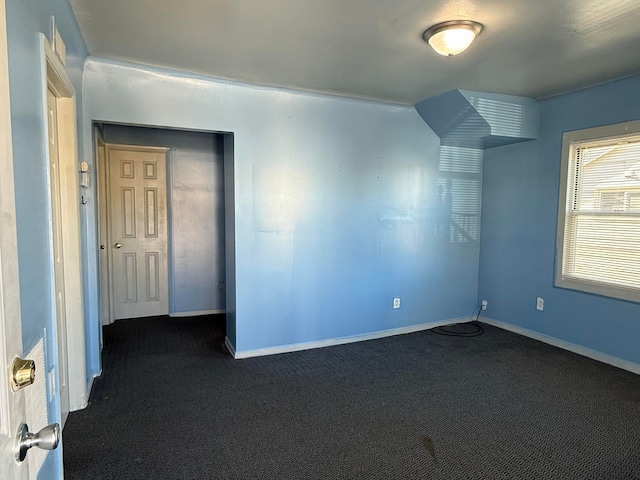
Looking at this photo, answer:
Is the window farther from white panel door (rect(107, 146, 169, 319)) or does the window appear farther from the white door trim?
white panel door (rect(107, 146, 169, 319))

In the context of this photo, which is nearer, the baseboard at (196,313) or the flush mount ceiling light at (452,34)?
the flush mount ceiling light at (452,34)

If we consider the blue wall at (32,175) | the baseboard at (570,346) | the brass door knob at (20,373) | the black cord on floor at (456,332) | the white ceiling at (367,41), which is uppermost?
the white ceiling at (367,41)

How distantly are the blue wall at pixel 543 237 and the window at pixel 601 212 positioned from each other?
0.33 feet

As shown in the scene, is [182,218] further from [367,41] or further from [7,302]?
[7,302]

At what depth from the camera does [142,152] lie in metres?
4.90

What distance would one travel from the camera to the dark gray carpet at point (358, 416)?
84.4 inches

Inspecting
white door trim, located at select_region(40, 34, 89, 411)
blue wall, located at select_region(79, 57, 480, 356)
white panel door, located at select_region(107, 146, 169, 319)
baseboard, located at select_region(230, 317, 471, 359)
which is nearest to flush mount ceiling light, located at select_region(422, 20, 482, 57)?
blue wall, located at select_region(79, 57, 480, 356)

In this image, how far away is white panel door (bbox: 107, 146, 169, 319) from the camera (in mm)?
4855

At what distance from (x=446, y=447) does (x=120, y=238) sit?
4337mm

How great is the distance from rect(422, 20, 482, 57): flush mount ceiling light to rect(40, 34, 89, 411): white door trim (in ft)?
7.29

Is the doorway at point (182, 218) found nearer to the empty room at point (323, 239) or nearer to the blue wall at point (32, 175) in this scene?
the empty room at point (323, 239)

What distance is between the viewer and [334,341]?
13.3 ft

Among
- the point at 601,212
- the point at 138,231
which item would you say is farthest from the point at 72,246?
the point at 601,212

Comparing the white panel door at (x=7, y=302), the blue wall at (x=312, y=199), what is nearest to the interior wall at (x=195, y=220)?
the blue wall at (x=312, y=199)
